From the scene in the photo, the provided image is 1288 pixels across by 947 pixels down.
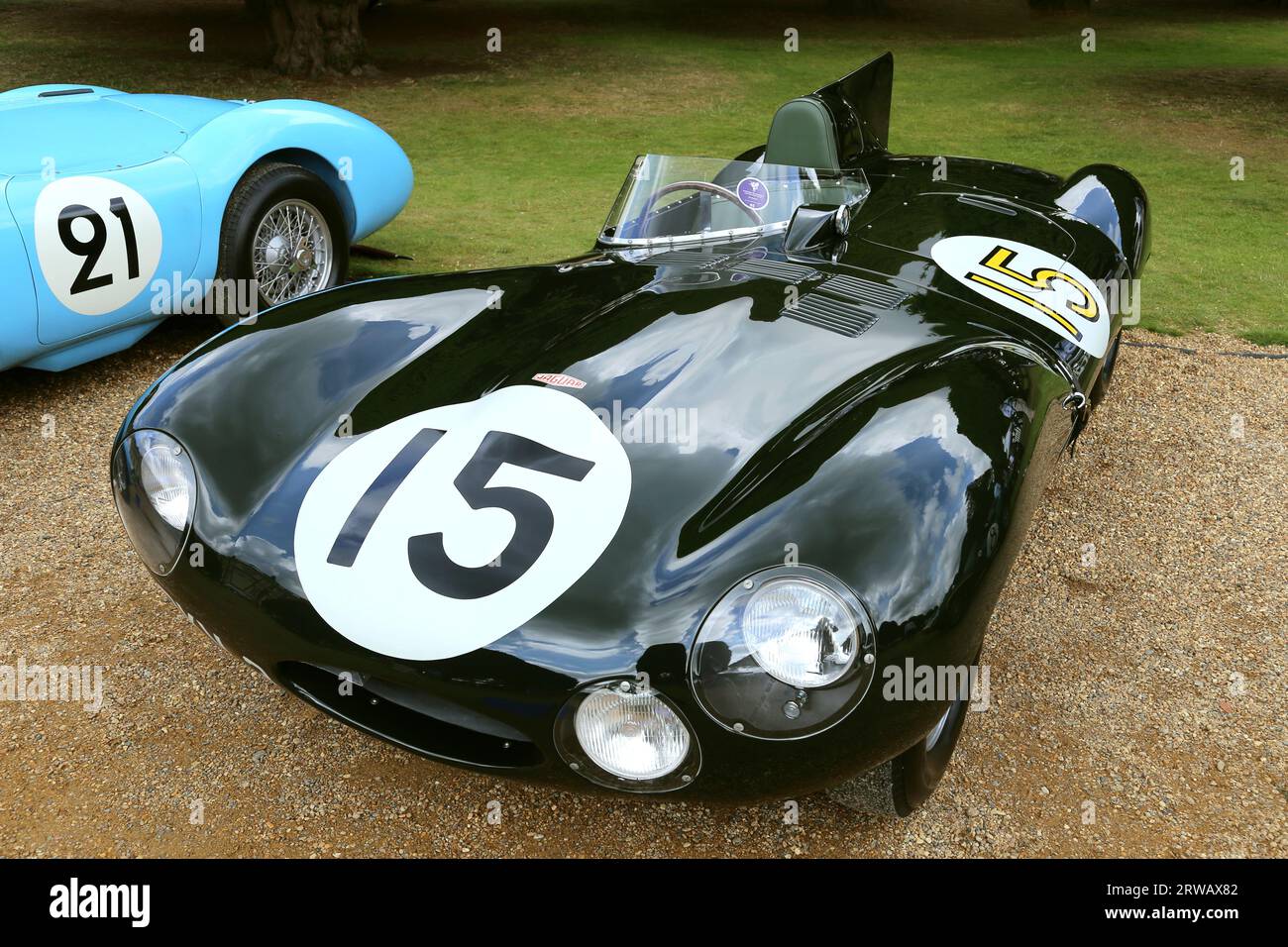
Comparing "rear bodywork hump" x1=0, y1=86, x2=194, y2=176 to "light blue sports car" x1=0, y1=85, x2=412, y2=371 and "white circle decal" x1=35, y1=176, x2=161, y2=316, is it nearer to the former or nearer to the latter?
"light blue sports car" x1=0, y1=85, x2=412, y2=371

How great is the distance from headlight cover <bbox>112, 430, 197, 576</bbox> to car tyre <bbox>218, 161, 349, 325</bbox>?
2.54m

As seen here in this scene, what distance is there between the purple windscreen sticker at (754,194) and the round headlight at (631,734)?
2.03m

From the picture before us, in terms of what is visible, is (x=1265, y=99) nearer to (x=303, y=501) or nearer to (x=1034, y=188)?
(x=1034, y=188)

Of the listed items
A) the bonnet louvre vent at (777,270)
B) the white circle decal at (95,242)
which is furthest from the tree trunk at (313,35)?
the bonnet louvre vent at (777,270)

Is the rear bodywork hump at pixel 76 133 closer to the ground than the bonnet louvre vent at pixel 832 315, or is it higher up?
higher up

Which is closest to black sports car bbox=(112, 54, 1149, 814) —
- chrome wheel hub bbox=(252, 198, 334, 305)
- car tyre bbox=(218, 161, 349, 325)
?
car tyre bbox=(218, 161, 349, 325)

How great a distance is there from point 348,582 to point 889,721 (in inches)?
42.0

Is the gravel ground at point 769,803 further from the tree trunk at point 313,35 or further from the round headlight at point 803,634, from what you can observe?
the tree trunk at point 313,35

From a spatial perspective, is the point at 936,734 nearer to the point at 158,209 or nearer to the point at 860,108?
the point at 860,108

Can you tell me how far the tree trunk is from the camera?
40.5 ft

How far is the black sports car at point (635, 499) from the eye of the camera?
190cm

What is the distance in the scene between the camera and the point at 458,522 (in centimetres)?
216

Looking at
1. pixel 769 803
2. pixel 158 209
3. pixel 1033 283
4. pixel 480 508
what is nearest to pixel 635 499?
pixel 480 508

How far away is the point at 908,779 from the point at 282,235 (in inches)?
157
